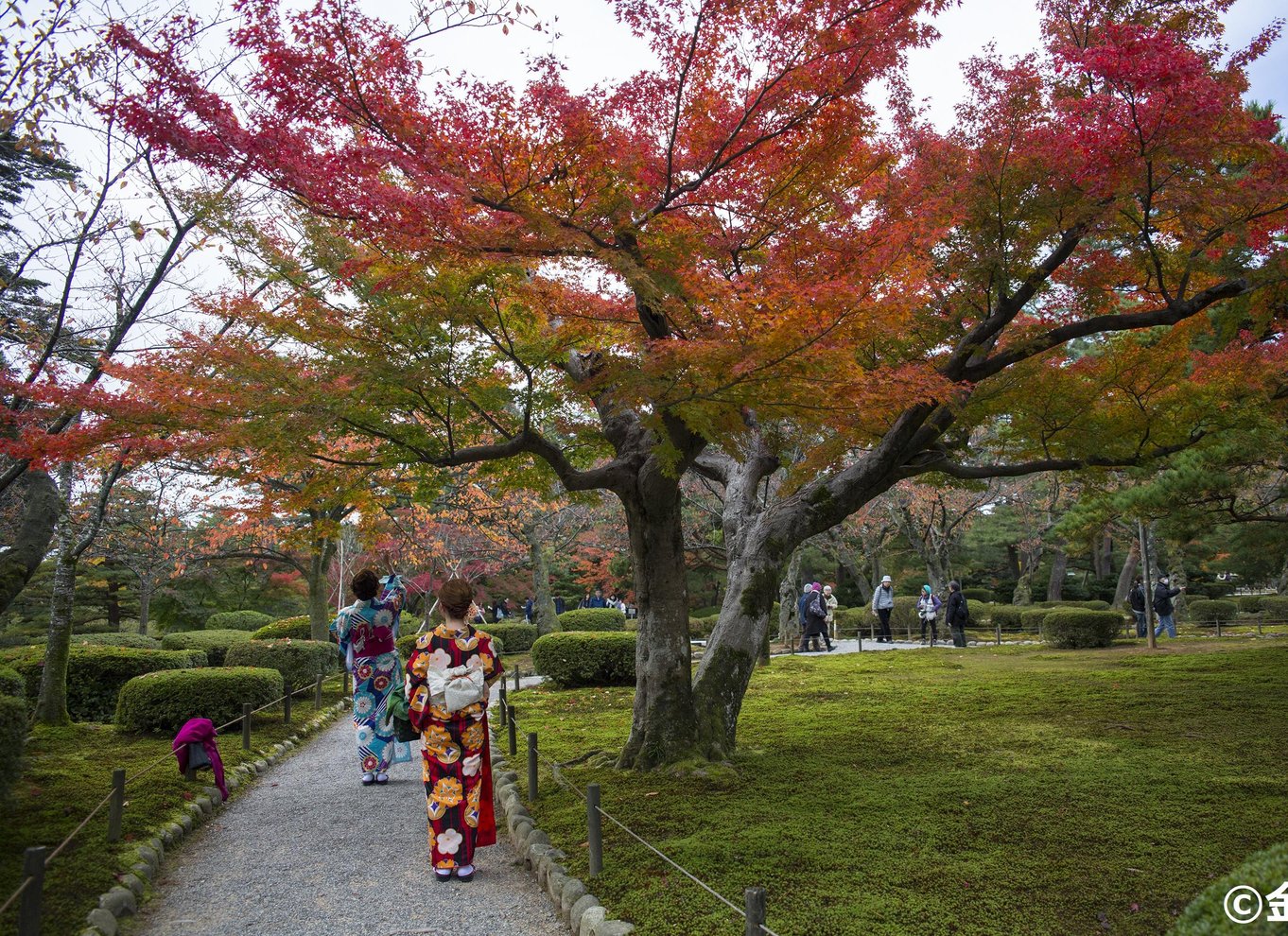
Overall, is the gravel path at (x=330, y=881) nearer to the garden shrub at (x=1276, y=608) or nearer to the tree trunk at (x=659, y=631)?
the tree trunk at (x=659, y=631)

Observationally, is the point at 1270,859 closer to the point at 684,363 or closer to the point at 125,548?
the point at 684,363

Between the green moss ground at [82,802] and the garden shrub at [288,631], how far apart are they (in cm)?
738

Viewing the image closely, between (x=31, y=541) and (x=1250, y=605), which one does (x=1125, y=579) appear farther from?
(x=31, y=541)

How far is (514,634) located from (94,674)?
11.9 metres

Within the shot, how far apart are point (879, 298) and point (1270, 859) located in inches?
175

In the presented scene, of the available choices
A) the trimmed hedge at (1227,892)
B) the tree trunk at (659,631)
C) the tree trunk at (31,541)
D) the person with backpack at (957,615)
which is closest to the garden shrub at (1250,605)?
the person with backpack at (957,615)

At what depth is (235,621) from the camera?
24.3 meters

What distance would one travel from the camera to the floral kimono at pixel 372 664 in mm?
7238

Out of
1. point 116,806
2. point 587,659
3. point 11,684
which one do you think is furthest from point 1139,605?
point 11,684

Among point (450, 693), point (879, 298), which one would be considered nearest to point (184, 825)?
point (450, 693)

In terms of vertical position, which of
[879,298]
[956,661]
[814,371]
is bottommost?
[956,661]

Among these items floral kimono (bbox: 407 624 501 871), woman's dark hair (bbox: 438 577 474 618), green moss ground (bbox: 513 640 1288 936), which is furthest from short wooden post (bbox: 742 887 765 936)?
woman's dark hair (bbox: 438 577 474 618)

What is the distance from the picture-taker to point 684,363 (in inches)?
220

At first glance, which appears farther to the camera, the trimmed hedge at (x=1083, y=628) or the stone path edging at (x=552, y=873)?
the trimmed hedge at (x=1083, y=628)
